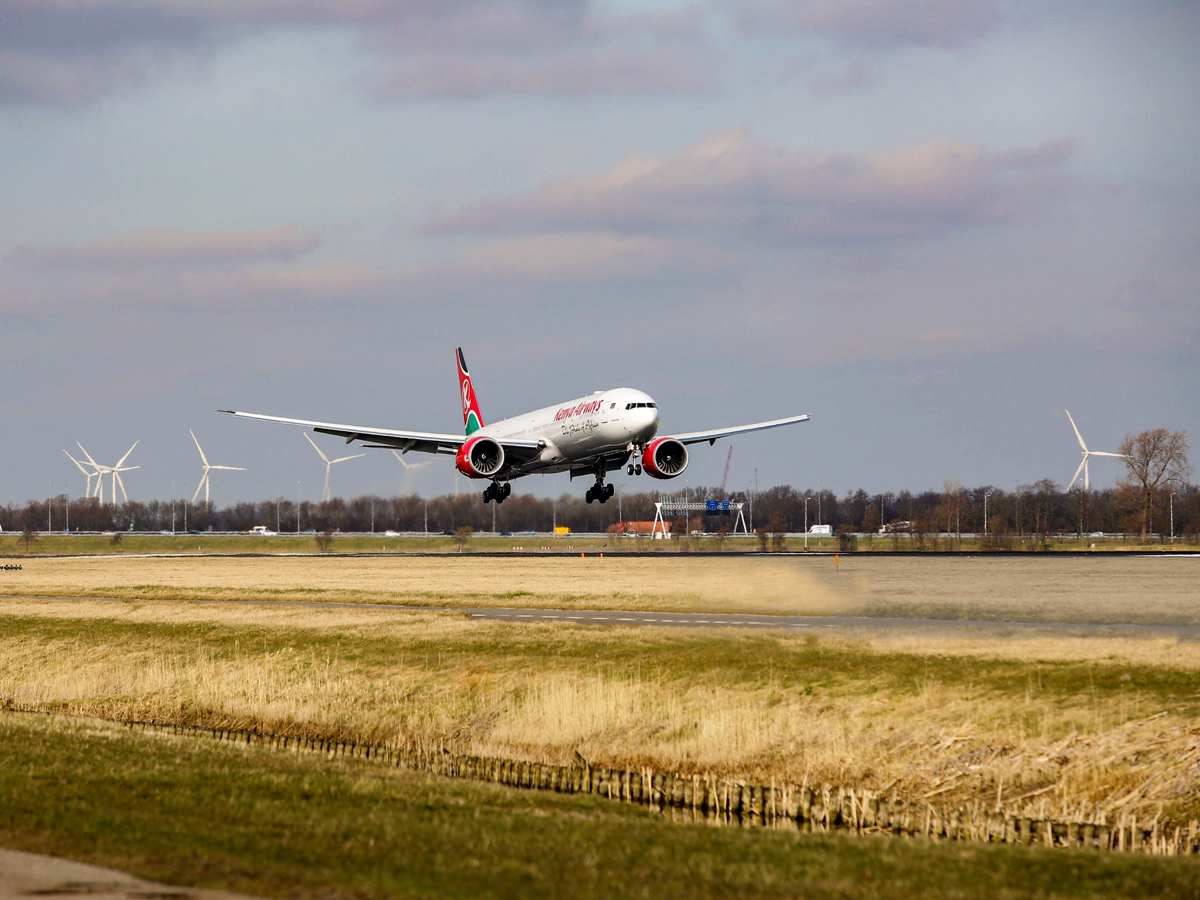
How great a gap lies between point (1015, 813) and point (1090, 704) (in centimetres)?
493

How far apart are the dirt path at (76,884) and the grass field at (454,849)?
0.35 meters

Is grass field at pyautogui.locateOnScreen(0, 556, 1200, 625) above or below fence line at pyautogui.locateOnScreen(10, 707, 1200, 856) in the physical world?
above

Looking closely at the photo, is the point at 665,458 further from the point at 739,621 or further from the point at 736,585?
the point at 739,621

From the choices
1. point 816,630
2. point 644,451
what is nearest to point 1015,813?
point 816,630

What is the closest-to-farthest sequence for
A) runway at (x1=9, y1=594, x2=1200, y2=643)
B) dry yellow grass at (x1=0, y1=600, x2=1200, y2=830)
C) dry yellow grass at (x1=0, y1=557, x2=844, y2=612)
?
dry yellow grass at (x1=0, y1=600, x2=1200, y2=830), runway at (x1=9, y1=594, x2=1200, y2=643), dry yellow grass at (x1=0, y1=557, x2=844, y2=612)

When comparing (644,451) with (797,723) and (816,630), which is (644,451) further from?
(797,723)

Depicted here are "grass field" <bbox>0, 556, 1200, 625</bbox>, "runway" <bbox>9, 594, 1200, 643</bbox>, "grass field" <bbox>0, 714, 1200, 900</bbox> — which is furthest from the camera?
"grass field" <bbox>0, 556, 1200, 625</bbox>

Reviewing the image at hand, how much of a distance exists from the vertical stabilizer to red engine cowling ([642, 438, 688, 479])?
101 feet

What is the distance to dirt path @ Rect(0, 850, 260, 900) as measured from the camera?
12.1 meters

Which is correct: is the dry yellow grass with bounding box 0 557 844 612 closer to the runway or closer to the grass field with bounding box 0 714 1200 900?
the runway

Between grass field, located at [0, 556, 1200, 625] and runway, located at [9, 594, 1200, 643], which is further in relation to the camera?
grass field, located at [0, 556, 1200, 625]

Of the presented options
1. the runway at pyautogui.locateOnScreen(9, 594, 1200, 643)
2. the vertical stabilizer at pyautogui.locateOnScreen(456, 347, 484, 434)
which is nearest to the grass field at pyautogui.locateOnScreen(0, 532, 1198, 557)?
the vertical stabilizer at pyautogui.locateOnScreen(456, 347, 484, 434)

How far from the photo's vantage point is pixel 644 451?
72.3 metres

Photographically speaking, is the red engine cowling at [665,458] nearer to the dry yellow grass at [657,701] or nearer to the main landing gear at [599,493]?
the main landing gear at [599,493]
